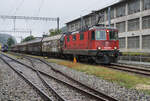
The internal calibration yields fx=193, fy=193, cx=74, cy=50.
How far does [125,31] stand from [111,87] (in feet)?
105

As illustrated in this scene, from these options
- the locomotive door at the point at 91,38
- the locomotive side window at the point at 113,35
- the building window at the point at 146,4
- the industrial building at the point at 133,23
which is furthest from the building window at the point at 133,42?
the locomotive door at the point at 91,38

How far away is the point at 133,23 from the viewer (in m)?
36.2

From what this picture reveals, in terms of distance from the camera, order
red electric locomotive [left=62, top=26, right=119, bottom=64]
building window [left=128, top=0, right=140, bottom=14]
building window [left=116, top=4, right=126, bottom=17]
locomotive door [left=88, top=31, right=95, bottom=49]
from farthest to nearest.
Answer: building window [left=116, top=4, right=126, bottom=17], building window [left=128, top=0, right=140, bottom=14], locomotive door [left=88, top=31, right=95, bottom=49], red electric locomotive [left=62, top=26, right=119, bottom=64]

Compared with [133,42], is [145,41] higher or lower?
higher

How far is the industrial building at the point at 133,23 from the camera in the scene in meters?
33.3

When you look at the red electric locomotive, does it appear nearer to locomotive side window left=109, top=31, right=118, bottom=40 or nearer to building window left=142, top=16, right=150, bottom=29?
locomotive side window left=109, top=31, right=118, bottom=40

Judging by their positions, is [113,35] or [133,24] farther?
[133,24]

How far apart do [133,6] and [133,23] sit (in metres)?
3.24

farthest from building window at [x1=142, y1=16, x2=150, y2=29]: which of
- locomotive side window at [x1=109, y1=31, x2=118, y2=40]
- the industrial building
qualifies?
locomotive side window at [x1=109, y1=31, x2=118, y2=40]

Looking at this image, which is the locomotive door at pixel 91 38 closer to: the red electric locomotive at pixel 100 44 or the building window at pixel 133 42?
the red electric locomotive at pixel 100 44

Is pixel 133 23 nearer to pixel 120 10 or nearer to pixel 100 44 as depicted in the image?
pixel 120 10

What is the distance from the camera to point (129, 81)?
923cm

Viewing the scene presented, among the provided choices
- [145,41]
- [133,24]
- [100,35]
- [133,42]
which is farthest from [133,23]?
[100,35]

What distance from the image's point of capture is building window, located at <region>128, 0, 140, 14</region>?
3527cm
